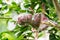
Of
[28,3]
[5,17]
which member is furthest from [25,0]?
[5,17]

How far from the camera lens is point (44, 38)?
0.73 metres

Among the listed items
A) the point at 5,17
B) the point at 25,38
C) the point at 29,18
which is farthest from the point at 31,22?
the point at 5,17

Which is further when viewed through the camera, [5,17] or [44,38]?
[5,17]

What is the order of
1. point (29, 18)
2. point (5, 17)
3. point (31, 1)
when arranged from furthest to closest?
point (5, 17), point (31, 1), point (29, 18)

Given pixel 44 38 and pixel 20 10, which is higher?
pixel 20 10

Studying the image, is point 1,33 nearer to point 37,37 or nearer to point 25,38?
point 25,38

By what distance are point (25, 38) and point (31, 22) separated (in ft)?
0.64

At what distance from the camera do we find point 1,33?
87 cm

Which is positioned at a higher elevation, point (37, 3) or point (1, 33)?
point (37, 3)

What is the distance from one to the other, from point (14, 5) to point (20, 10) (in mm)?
41

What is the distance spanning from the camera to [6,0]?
Result: 35.2 inches

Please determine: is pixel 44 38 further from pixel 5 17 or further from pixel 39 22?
pixel 5 17

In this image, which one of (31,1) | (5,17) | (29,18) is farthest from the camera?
(5,17)

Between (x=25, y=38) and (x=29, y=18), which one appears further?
(x=25, y=38)
